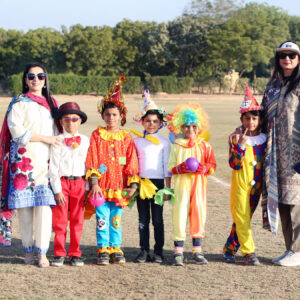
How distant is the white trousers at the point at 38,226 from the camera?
4.81 meters

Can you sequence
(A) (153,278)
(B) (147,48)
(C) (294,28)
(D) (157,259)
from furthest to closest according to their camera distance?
1. (C) (294,28)
2. (B) (147,48)
3. (D) (157,259)
4. (A) (153,278)

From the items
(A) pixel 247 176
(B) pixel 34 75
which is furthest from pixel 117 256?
(B) pixel 34 75

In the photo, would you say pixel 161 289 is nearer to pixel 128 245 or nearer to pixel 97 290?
pixel 97 290

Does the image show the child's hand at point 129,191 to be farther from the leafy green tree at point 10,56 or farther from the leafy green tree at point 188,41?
the leafy green tree at point 188,41

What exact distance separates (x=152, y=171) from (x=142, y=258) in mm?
890

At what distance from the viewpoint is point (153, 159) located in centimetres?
507

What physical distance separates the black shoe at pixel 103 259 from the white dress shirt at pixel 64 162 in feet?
2.52

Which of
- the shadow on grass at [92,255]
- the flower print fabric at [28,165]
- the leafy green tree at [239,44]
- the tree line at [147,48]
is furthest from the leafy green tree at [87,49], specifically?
the flower print fabric at [28,165]

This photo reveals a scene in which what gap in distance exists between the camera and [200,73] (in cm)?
6112

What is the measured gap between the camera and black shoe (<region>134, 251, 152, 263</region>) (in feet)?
16.4

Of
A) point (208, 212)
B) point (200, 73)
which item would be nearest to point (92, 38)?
point (200, 73)

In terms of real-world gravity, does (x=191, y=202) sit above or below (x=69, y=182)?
below

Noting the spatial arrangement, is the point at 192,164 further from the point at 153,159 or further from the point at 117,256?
the point at 117,256

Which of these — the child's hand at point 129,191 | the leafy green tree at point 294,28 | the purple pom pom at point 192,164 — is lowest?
the child's hand at point 129,191
